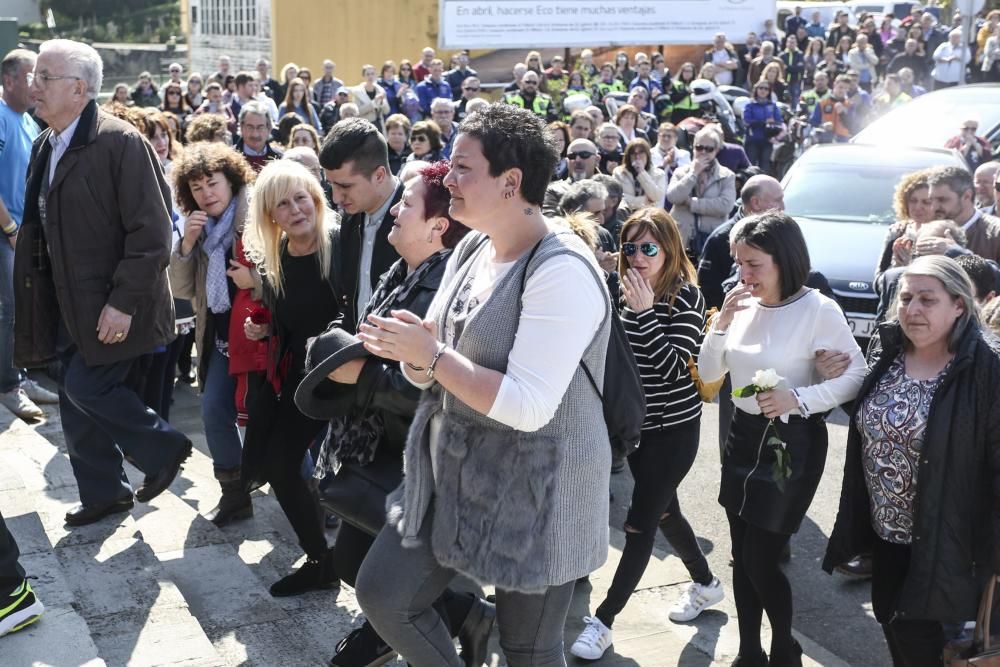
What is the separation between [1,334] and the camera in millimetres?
7148

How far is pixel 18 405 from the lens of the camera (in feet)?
23.0

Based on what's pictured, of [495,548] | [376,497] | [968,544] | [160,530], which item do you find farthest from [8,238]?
[968,544]

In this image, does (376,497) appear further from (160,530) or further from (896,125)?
(896,125)

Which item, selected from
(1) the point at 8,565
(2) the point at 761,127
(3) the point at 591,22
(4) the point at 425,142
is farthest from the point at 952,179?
(3) the point at 591,22

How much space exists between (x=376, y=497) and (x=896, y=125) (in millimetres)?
11035

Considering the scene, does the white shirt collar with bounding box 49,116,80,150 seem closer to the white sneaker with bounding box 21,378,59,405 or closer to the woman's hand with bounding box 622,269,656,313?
the woman's hand with bounding box 622,269,656,313

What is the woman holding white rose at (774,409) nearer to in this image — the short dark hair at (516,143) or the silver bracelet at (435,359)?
the short dark hair at (516,143)

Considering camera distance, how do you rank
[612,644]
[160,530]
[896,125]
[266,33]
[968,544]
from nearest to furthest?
[968,544]
[612,644]
[160,530]
[896,125]
[266,33]

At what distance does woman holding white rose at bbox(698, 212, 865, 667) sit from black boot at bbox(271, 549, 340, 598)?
1660mm

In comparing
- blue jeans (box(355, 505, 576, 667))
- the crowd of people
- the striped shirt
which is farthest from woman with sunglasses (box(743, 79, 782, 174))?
blue jeans (box(355, 505, 576, 667))

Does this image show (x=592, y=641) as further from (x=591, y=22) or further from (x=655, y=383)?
(x=591, y=22)

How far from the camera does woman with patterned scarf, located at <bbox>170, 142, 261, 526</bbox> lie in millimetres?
5711

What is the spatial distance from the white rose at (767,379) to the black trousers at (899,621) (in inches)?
25.5

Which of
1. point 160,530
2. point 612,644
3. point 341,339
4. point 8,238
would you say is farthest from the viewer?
point 8,238
